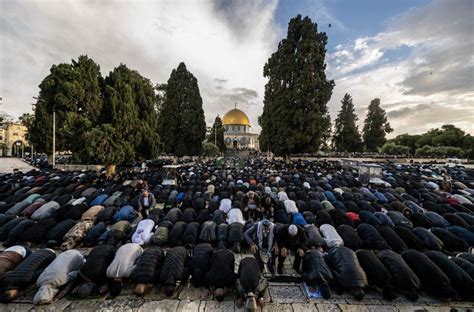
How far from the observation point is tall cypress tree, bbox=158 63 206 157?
28.6 meters

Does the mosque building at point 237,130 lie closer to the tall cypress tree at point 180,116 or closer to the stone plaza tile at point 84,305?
the tall cypress tree at point 180,116

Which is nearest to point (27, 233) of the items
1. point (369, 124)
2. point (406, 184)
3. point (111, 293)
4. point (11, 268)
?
point (11, 268)

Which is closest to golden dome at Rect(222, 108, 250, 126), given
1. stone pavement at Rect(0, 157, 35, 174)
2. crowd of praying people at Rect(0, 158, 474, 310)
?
stone pavement at Rect(0, 157, 35, 174)

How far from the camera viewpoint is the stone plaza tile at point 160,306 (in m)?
4.35

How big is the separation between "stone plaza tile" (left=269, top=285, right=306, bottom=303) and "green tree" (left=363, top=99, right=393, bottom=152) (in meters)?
48.5

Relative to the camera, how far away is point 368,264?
4668mm

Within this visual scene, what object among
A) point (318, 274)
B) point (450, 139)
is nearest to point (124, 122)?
point (318, 274)

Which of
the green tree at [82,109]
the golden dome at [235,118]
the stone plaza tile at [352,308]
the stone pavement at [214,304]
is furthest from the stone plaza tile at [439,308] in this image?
the golden dome at [235,118]

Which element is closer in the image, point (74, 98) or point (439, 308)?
point (439, 308)

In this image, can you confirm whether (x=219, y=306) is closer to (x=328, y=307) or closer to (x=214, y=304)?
(x=214, y=304)

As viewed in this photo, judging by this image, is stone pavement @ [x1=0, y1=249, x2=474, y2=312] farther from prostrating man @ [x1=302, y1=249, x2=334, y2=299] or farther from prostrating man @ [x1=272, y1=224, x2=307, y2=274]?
prostrating man @ [x1=272, y1=224, x2=307, y2=274]

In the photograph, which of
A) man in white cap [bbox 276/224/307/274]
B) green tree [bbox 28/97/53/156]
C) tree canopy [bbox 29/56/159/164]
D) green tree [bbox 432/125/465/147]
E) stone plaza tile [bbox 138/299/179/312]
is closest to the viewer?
stone plaza tile [bbox 138/299/179/312]

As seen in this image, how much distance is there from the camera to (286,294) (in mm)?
4895

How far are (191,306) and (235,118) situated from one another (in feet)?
253
